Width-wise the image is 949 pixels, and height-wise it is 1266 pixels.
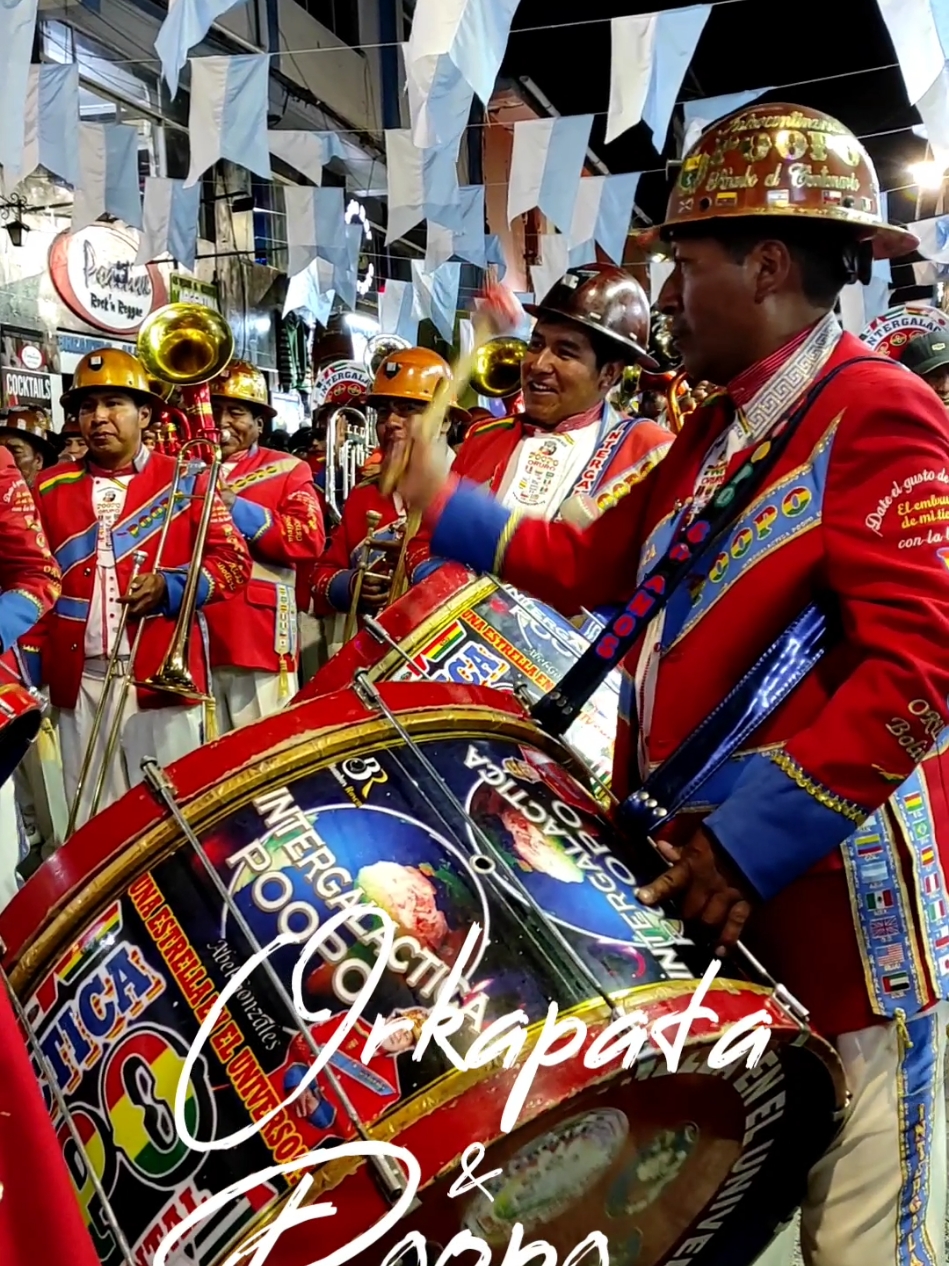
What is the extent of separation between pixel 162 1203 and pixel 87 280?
1076 cm

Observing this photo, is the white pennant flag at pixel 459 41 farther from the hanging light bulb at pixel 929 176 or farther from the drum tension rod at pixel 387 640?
the hanging light bulb at pixel 929 176

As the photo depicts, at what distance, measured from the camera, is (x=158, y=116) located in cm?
1151

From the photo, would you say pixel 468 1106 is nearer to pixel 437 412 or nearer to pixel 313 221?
pixel 437 412

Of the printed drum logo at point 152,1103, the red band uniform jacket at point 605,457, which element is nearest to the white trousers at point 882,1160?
the printed drum logo at point 152,1103

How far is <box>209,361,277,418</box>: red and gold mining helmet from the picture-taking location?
6438 millimetres

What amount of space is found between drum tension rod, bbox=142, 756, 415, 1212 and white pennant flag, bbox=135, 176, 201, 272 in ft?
25.1

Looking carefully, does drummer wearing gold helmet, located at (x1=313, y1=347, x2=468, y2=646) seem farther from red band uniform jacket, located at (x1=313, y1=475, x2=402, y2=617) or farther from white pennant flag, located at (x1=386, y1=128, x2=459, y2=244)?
white pennant flag, located at (x1=386, y1=128, x2=459, y2=244)

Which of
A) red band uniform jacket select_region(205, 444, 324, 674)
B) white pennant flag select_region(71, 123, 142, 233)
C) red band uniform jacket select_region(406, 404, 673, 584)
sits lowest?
red band uniform jacket select_region(406, 404, 673, 584)

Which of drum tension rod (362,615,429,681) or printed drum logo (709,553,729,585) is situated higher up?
drum tension rod (362,615,429,681)

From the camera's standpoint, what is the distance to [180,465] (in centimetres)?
482

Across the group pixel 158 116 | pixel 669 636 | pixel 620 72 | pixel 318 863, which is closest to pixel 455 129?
pixel 620 72

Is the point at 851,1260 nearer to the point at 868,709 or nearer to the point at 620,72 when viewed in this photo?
the point at 868,709

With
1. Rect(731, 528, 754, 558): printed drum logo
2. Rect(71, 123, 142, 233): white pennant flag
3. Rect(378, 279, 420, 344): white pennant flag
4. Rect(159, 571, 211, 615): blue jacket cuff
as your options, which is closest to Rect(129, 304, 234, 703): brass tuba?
Rect(159, 571, 211, 615): blue jacket cuff

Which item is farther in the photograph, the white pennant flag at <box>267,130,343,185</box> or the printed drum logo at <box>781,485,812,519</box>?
the white pennant flag at <box>267,130,343,185</box>
